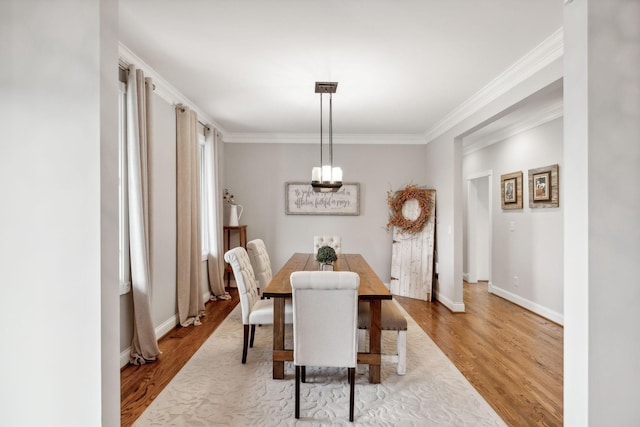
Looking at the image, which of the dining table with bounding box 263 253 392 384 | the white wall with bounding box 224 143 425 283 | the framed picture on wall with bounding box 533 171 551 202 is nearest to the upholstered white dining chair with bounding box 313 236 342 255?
the white wall with bounding box 224 143 425 283

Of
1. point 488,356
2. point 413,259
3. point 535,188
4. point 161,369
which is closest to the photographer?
point 161,369

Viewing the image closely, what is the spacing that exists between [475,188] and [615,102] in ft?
17.6

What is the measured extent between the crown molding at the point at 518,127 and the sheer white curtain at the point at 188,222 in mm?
4176

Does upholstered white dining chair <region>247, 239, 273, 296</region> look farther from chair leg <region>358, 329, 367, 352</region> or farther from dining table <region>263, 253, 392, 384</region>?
chair leg <region>358, 329, 367, 352</region>

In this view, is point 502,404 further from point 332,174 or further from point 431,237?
point 431,237

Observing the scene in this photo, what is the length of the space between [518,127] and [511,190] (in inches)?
34.4

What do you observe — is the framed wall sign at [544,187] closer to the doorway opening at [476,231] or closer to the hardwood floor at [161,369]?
the doorway opening at [476,231]

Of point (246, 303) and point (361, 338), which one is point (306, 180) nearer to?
point (246, 303)

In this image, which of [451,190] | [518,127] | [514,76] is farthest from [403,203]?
Answer: [514,76]

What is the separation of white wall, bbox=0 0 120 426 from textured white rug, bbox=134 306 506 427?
78 centimetres

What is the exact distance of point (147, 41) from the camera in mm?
2701

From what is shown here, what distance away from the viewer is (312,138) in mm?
5898

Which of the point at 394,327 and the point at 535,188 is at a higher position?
the point at 535,188

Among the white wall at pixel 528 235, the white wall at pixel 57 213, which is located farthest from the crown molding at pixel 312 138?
the white wall at pixel 57 213
